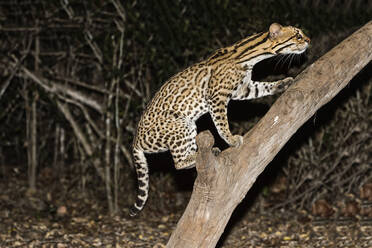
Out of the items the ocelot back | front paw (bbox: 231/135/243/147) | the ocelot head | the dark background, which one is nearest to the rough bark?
front paw (bbox: 231/135/243/147)

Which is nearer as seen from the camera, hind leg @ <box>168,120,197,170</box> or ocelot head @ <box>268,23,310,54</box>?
ocelot head @ <box>268,23,310,54</box>

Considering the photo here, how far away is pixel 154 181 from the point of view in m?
7.00

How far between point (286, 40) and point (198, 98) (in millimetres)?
882

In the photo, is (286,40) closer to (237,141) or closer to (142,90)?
(237,141)

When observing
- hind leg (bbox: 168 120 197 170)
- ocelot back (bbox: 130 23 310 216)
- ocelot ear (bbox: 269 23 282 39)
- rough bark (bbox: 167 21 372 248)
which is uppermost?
ocelot ear (bbox: 269 23 282 39)

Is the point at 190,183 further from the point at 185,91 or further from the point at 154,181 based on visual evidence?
the point at 185,91

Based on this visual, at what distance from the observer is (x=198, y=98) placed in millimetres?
4590

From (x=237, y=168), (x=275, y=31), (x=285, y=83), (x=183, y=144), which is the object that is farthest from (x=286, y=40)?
(x=183, y=144)

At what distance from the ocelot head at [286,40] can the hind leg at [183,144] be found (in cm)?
95

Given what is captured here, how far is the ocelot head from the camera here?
4.17 metres

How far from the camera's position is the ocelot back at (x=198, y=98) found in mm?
4426

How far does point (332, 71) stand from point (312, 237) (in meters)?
2.23

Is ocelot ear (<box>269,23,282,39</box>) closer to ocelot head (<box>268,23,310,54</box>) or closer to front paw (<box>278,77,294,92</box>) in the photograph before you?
ocelot head (<box>268,23,310,54</box>)

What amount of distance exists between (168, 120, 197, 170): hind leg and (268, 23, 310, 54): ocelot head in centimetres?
95
